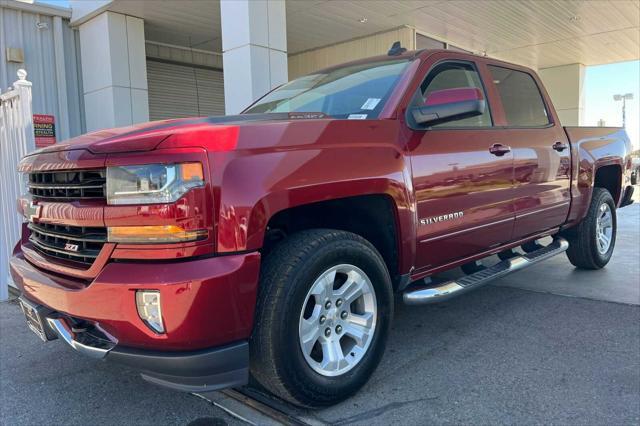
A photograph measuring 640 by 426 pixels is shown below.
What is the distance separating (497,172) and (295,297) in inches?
80.5

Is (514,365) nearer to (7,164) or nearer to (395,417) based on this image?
(395,417)

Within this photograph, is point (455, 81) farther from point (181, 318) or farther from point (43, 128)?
point (43, 128)

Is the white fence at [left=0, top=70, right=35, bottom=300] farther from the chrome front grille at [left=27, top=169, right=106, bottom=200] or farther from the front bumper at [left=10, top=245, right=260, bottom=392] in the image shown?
the front bumper at [left=10, top=245, right=260, bottom=392]

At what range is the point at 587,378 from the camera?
3.01 meters

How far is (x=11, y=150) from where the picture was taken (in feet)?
17.3

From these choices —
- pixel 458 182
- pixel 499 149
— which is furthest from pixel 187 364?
pixel 499 149

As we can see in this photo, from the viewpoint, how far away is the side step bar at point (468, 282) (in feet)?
10.3

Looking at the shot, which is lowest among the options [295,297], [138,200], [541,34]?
[295,297]

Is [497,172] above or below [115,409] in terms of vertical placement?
above

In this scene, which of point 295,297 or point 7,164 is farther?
point 7,164

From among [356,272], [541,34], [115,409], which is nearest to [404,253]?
[356,272]

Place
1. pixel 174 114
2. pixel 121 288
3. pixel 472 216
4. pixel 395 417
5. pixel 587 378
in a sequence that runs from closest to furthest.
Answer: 1. pixel 121 288
2. pixel 395 417
3. pixel 587 378
4. pixel 472 216
5. pixel 174 114

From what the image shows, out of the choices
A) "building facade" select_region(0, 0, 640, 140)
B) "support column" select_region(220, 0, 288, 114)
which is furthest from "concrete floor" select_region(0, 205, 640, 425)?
"building facade" select_region(0, 0, 640, 140)

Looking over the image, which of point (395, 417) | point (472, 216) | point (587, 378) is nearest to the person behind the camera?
point (395, 417)
